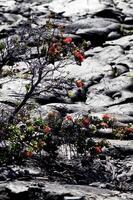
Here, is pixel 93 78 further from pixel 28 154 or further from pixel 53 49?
pixel 28 154

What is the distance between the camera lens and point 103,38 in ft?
73.3

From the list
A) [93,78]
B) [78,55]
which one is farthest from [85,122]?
[93,78]

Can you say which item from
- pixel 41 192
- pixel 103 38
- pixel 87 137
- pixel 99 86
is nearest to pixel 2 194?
pixel 41 192

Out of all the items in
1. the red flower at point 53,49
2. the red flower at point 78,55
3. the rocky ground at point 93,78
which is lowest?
the rocky ground at point 93,78

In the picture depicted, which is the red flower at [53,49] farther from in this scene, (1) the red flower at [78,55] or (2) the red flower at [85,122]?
(2) the red flower at [85,122]

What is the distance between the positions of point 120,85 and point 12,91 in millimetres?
4363

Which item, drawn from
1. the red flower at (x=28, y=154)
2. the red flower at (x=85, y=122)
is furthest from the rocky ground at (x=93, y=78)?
the red flower at (x=85, y=122)

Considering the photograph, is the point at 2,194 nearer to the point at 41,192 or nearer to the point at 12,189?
the point at 12,189

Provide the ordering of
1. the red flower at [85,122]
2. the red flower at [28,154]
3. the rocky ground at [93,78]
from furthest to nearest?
1. the red flower at [85,122]
2. the red flower at [28,154]
3. the rocky ground at [93,78]

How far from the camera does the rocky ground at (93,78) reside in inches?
394

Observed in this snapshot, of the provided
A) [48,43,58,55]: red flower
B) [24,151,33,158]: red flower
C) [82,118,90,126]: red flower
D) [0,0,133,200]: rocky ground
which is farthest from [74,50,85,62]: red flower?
[24,151,33,158]: red flower

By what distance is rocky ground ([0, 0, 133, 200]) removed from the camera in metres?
10.0

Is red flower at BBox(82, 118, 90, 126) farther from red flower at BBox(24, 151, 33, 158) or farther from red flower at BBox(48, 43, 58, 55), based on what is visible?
red flower at BBox(24, 151, 33, 158)

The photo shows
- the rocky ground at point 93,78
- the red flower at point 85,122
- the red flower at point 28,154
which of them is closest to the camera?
the rocky ground at point 93,78
